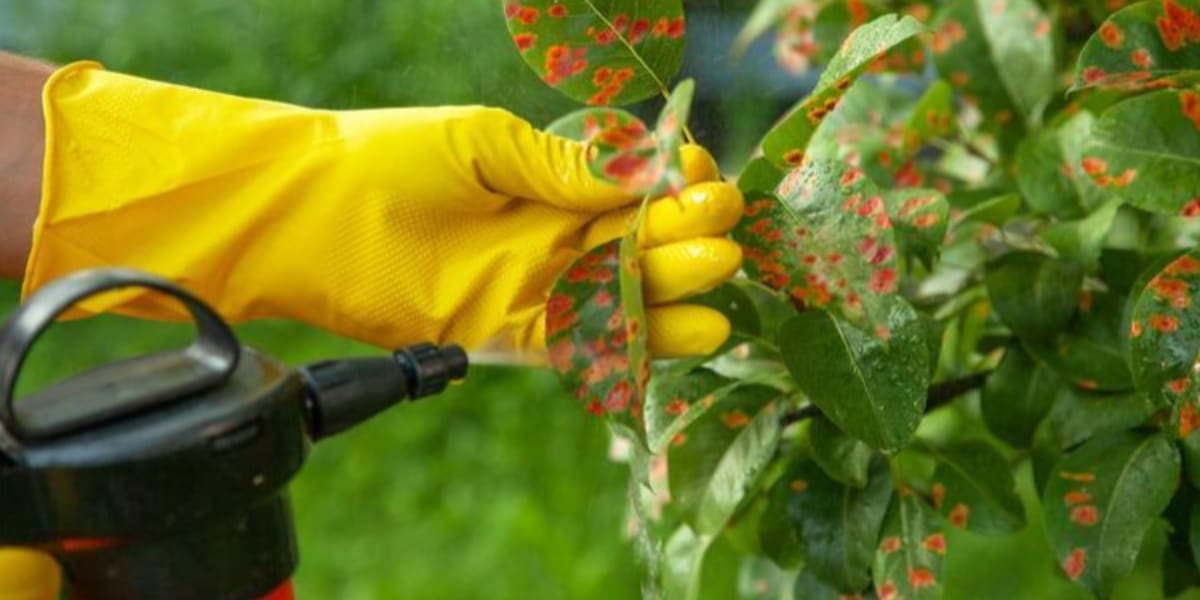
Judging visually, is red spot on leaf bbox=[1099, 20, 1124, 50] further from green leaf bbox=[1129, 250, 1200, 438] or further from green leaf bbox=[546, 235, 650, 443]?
green leaf bbox=[546, 235, 650, 443]

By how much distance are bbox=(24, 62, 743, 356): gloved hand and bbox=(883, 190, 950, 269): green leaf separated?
0.18 meters

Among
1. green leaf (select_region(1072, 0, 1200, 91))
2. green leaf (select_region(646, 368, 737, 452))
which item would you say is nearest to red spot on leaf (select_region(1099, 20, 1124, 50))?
green leaf (select_region(1072, 0, 1200, 91))

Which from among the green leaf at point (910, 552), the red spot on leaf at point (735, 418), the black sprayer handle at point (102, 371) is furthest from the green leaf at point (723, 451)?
the black sprayer handle at point (102, 371)

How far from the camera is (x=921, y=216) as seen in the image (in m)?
1.03

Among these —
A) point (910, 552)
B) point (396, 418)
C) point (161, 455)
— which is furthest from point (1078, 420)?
point (396, 418)

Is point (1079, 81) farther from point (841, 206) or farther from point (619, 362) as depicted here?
point (619, 362)

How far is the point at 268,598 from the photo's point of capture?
809mm

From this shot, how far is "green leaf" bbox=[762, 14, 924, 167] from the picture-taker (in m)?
0.85

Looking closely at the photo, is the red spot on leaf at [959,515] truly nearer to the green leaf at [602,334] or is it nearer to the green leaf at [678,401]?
the green leaf at [678,401]

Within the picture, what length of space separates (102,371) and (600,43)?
0.35 m

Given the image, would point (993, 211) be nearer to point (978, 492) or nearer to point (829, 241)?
point (978, 492)

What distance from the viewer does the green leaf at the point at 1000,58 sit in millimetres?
1383

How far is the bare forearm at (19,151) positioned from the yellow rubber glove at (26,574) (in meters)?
0.43

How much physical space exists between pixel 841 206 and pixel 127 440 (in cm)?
41
